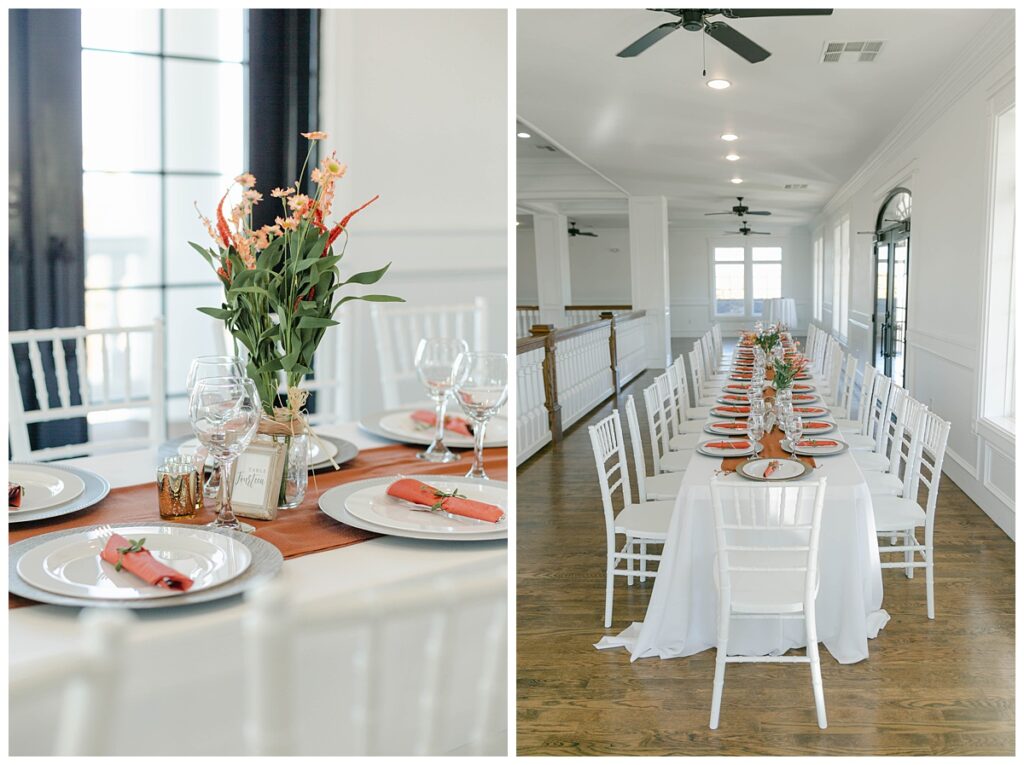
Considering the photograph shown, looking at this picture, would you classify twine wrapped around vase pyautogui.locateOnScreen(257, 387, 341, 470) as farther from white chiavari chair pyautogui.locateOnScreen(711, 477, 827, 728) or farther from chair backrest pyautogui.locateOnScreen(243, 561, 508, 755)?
white chiavari chair pyautogui.locateOnScreen(711, 477, 827, 728)

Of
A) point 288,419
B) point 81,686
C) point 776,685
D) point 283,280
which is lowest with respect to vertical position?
point 776,685

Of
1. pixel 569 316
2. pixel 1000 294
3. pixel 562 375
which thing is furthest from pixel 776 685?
pixel 569 316

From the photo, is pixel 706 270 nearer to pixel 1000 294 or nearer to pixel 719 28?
pixel 1000 294

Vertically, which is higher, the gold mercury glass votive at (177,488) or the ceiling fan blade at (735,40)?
the ceiling fan blade at (735,40)

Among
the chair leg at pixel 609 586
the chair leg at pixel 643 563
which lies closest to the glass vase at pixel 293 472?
the chair leg at pixel 609 586

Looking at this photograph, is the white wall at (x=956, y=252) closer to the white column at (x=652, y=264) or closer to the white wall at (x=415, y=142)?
the white wall at (x=415, y=142)

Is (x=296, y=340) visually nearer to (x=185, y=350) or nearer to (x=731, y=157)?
(x=185, y=350)

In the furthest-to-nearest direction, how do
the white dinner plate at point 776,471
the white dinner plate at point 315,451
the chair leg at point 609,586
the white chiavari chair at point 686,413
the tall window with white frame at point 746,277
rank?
the tall window with white frame at point 746,277 → the white chiavari chair at point 686,413 → the chair leg at point 609,586 → the white dinner plate at point 776,471 → the white dinner plate at point 315,451

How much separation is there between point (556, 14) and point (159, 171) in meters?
2.22

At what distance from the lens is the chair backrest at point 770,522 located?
8.73ft

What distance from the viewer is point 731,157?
949 centimetres

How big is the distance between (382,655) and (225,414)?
1.55ft

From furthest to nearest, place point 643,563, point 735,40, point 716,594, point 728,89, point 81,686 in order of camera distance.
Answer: point 728,89 < point 735,40 < point 643,563 < point 716,594 < point 81,686

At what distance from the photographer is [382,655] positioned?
1364 millimetres
